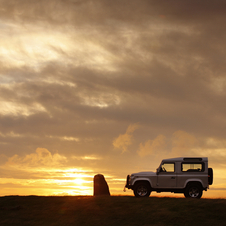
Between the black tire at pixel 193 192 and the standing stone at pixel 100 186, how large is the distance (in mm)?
9384

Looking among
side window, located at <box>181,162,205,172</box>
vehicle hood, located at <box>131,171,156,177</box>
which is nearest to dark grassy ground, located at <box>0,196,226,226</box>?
vehicle hood, located at <box>131,171,156,177</box>

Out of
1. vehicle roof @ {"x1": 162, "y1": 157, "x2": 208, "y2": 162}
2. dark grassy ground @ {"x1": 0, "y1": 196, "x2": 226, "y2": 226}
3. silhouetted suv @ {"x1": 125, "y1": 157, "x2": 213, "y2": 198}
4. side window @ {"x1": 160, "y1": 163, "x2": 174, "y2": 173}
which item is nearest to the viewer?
dark grassy ground @ {"x1": 0, "y1": 196, "x2": 226, "y2": 226}

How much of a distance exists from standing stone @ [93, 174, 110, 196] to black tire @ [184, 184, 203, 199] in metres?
9.38

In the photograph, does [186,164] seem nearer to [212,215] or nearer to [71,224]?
[212,215]

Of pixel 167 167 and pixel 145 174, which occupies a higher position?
pixel 167 167

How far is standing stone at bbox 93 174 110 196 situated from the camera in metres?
33.0

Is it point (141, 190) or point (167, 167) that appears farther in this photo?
point (141, 190)

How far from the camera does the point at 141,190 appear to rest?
27266 mm

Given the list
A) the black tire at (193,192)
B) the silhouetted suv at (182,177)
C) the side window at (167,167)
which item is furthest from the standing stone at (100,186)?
the black tire at (193,192)

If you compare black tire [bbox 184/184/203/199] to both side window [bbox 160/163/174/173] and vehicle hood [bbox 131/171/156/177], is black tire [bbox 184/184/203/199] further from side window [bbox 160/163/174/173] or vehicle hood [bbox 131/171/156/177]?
vehicle hood [bbox 131/171/156/177]

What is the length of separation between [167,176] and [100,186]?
9099mm

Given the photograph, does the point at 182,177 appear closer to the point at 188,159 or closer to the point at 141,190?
the point at 188,159

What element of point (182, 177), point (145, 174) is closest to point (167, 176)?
point (182, 177)

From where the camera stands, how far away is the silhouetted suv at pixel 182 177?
2644 centimetres
